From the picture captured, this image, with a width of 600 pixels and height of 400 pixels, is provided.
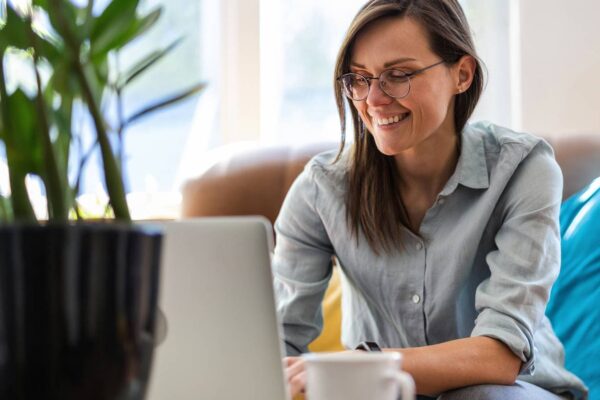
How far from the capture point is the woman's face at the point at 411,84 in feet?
5.24

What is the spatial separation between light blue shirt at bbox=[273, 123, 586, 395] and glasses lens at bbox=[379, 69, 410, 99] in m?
0.16

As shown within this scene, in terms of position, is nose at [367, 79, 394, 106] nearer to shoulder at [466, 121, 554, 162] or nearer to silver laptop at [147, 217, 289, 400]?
shoulder at [466, 121, 554, 162]

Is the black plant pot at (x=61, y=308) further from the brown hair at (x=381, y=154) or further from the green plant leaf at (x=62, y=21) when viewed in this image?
the brown hair at (x=381, y=154)

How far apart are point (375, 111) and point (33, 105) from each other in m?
0.90

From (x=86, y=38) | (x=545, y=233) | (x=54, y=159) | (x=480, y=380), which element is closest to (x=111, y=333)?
(x=54, y=159)

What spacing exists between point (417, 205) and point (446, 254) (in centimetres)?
13

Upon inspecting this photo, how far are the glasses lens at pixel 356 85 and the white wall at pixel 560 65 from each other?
3.83 feet

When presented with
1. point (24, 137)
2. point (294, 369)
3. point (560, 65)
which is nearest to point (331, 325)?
point (294, 369)

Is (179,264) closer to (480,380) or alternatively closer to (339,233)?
(480,380)

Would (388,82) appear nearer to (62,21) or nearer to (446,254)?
(446,254)

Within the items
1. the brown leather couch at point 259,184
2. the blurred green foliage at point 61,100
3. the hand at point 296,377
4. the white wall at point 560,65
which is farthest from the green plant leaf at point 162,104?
the white wall at point 560,65

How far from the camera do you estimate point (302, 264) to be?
5.46 feet

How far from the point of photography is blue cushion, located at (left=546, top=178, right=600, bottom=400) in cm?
178

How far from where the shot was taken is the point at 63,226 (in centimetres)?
61
